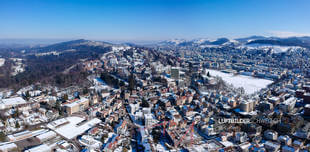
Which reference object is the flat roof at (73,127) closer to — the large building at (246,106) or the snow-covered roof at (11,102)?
the snow-covered roof at (11,102)

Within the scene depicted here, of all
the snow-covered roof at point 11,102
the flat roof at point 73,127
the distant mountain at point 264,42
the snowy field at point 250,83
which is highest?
the distant mountain at point 264,42

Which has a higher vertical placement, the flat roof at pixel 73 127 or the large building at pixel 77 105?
the large building at pixel 77 105

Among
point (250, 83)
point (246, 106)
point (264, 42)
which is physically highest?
point (264, 42)

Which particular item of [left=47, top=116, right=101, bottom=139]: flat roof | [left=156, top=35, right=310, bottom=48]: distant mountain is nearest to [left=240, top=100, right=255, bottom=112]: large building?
[left=47, top=116, right=101, bottom=139]: flat roof

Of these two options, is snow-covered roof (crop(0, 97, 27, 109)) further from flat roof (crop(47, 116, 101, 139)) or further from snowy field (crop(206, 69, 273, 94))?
snowy field (crop(206, 69, 273, 94))

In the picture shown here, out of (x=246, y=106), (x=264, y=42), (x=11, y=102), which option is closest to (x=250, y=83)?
(x=246, y=106)

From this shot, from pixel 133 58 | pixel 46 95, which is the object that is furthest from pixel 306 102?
pixel 133 58

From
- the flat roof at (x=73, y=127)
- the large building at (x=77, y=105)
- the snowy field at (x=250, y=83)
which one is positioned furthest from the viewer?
the snowy field at (x=250, y=83)

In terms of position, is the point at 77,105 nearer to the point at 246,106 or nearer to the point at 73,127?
the point at 73,127

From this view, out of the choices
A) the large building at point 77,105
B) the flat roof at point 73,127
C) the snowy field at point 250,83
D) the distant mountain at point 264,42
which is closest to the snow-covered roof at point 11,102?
the large building at point 77,105

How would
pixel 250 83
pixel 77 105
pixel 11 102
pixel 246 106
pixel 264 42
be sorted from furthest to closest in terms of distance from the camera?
pixel 264 42 → pixel 250 83 → pixel 11 102 → pixel 77 105 → pixel 246 106

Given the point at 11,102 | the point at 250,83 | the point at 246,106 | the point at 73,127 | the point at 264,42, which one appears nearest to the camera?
the point at 73,127

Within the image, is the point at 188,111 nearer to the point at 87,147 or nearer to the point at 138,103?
the point at 138,103
